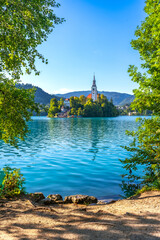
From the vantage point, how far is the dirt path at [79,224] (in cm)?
504

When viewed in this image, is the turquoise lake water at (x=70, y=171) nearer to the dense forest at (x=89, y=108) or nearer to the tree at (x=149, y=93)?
the tree at (x=149, y=93)

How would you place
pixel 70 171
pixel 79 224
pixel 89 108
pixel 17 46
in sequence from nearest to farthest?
pixel 79 224 < pixel 17 46 < pixel 70 171 < pixel 89 108

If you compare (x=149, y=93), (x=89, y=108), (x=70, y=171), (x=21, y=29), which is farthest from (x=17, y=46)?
(x=89, y=108)

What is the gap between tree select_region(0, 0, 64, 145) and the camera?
8391mm

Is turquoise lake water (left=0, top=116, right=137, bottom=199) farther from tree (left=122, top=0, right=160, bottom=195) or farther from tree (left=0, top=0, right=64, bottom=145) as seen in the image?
tree (left=0, top=0, right=64, bottom=145)

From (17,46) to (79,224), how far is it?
316 inches

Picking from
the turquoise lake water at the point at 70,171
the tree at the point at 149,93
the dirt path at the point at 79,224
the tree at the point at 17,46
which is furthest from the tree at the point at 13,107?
the turquoise lake water at the point at 70,171

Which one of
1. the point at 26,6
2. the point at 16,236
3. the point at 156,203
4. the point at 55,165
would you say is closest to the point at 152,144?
the point at 156,203

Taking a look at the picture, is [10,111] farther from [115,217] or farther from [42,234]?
[115,217]

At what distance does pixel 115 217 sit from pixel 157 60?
7627mm

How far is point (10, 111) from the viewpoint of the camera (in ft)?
28.9

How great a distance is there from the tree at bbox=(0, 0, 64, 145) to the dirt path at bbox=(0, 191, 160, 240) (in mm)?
4060

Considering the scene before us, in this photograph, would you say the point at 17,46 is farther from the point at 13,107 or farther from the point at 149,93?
the point at 149,93

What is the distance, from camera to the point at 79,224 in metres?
6.00
